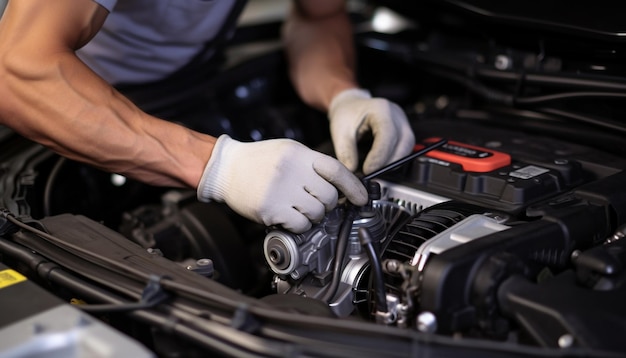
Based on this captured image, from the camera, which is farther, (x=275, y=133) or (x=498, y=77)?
(x=275, y=133)

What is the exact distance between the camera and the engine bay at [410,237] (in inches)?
35.7

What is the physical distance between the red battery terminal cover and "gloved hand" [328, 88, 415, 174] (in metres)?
0.08

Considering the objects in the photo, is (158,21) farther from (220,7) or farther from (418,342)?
(418,342)

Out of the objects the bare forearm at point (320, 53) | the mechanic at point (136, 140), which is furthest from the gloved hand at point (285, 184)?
the bare forearm at point (320, 53)

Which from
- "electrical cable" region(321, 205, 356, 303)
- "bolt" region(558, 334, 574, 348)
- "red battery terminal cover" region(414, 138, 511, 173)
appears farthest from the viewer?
"red battery terminal cover" region(414, 138, 511, 173)

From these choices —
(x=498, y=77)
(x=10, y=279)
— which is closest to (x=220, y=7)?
(x=498, y=77)

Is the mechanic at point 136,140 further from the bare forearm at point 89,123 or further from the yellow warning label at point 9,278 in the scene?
the yellow warning label at point 9,278

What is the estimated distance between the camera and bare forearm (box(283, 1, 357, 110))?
1.87 meters

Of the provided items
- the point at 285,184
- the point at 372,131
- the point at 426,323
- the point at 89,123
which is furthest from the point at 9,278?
the point at 372,131

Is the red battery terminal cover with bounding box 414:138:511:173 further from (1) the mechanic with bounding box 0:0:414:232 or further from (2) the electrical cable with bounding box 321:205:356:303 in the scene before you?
(2) the electrical cable with bounding box 321:205:356:303

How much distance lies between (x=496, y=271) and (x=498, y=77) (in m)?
0.82

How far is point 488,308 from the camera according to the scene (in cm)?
100

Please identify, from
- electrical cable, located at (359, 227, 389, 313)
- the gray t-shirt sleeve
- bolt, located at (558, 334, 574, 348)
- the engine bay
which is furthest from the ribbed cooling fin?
the gray t-shirt sleeve

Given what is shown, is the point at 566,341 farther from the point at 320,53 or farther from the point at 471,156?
the point at 320,53
